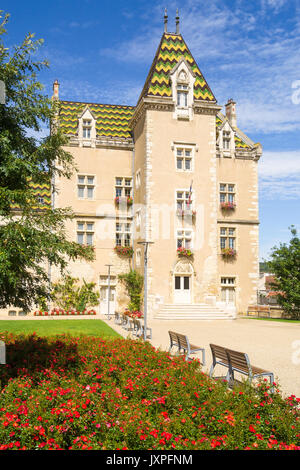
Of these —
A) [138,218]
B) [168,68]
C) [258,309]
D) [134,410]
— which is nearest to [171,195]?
[138,218]

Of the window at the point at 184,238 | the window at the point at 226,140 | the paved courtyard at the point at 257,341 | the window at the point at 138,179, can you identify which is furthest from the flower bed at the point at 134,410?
the window at the point at 226,140

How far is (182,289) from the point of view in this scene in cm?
2394

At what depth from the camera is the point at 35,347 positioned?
31.8 ft

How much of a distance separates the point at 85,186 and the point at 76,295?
22.4ft

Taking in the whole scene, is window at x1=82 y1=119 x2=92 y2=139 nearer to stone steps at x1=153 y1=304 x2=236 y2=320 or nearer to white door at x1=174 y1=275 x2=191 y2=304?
white door at x1=174 y1=275 x2=191 y2=304

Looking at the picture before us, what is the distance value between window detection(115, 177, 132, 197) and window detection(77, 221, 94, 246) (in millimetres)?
2760

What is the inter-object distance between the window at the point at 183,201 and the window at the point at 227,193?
382 centimetres

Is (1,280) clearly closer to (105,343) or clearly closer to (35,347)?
(35,347)

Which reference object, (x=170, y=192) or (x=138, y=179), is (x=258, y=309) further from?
(x=138, y=179)

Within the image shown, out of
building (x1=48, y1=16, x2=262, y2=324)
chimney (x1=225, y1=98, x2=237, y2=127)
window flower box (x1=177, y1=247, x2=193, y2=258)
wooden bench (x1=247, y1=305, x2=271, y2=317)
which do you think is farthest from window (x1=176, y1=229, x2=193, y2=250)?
chimney (x1=225, y1=98, x2=237, y2=127)

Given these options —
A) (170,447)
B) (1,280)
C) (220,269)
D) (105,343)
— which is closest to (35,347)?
(105,343)

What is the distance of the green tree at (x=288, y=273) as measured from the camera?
23594mm

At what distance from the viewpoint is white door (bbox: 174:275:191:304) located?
78.1 ft

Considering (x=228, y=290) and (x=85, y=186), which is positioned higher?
(x=85, y=186)
